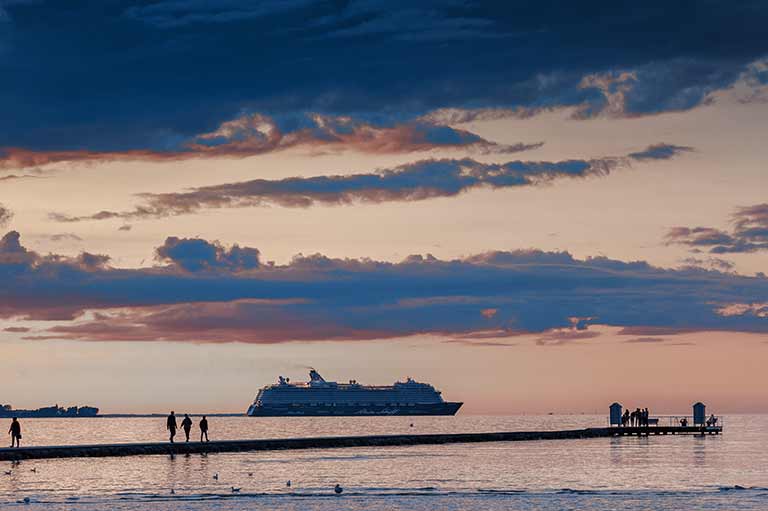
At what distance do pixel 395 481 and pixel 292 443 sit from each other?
33362mm

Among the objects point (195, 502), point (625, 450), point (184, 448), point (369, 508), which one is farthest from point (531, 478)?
point (625, 450)

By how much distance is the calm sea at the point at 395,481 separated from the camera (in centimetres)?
4822

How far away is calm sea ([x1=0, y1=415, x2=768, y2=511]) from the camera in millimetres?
48219

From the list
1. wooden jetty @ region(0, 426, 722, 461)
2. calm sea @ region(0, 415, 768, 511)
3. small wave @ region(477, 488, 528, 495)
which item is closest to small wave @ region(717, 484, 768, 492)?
calm sea @ region(0, 415, 768, 511)

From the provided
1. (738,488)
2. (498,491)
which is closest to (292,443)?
(498,491)

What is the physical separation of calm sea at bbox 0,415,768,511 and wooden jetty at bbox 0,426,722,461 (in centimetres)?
154

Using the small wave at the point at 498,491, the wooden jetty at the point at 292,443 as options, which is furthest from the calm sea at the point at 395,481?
the wooden jetty at the point at 292,443

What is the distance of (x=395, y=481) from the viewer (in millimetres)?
59781

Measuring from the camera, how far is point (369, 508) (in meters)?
47.0

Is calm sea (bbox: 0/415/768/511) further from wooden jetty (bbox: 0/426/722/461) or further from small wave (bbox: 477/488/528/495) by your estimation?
wooden jetty (bbox: 0/426/722/461)

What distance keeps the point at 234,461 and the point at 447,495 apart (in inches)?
1003

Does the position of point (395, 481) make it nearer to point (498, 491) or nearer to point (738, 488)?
point (498, 491)

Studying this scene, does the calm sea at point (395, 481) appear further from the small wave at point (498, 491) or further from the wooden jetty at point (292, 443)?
the wooden jetty at point (292, 443)

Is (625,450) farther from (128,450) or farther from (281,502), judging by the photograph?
(281,502)
